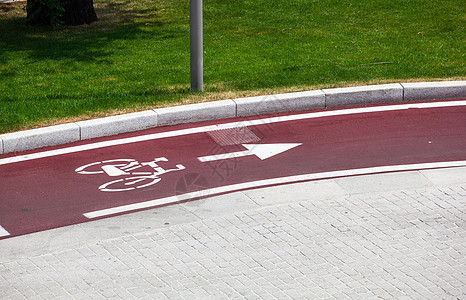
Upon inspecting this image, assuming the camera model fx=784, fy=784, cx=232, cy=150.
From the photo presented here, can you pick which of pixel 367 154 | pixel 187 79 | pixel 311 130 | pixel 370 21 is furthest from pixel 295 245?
pixel 370 21

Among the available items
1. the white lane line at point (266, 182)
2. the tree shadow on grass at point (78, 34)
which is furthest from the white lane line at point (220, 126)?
the tree shadow on grass at point (78, 34)

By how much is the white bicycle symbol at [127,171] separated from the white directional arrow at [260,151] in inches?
17.5

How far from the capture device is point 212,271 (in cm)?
612

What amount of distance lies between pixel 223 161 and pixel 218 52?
433cm

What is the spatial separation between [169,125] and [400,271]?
4119 mm

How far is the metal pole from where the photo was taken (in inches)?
395

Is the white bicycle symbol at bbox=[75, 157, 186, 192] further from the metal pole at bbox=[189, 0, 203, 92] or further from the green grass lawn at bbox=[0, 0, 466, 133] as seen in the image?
the metal pole at bbox=[189, 0, 203, 92]

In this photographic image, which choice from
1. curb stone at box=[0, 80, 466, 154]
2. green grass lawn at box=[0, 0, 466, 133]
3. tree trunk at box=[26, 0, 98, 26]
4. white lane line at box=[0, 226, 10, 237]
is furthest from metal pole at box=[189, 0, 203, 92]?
tree trunk at box=[26, 0, 98, 26]

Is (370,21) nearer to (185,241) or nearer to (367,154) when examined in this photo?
(367,154)

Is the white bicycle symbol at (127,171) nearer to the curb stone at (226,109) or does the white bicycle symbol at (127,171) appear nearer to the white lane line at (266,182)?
the white lane line at (266,182)

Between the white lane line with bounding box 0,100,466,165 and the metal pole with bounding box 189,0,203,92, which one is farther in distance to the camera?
the metal pole with bounding box 189,0,203,92

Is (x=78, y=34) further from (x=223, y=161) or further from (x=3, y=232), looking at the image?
(x=3, y=232)

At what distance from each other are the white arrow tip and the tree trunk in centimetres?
649

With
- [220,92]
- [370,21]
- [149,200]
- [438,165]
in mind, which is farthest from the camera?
[370,21]
